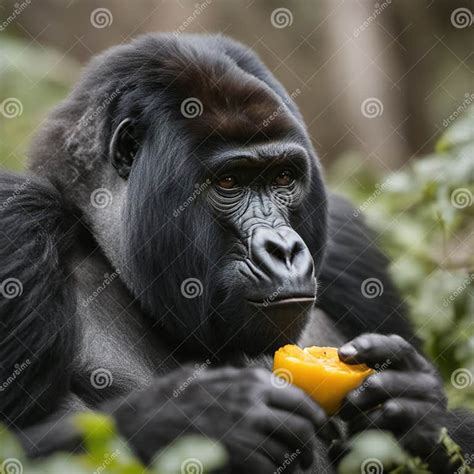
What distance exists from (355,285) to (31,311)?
253 centimetres

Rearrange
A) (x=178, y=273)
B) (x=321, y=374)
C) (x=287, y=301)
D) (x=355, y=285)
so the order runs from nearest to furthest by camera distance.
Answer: (x=321, y=374) < (x=287, y=301) < (x=178, y=273) < (x=355, y=285)

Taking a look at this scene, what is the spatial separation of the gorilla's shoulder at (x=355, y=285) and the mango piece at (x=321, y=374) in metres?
1.66

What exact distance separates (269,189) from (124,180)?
2.52ft

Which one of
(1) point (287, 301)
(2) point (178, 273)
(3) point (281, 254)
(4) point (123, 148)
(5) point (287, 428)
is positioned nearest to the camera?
(5) point (287, 428)

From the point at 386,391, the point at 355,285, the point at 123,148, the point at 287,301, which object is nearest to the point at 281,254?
the point at 287,301

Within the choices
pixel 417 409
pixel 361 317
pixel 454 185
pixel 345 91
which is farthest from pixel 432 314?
pixel 345 91

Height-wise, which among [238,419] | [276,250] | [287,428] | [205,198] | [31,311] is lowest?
Answer: [31,311]

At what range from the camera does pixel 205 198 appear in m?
4.59

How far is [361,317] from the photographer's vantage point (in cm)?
584

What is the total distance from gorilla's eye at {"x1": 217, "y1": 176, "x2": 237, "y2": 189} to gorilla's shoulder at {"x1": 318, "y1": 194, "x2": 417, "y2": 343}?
121 centimetres

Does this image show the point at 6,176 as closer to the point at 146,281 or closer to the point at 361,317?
the point at 146,281

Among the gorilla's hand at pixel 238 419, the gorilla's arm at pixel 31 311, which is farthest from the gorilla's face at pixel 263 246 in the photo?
the gorilla's arm at pixel 31 311

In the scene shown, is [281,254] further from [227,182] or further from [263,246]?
[227,182]

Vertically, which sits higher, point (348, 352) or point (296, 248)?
point (296, 248)
